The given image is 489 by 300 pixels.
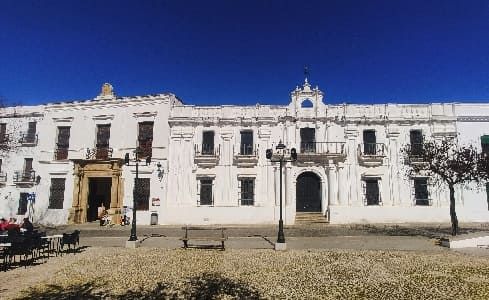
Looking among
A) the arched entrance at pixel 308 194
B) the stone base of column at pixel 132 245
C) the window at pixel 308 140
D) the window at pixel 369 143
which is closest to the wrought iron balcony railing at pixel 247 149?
the window at pixel 308 140

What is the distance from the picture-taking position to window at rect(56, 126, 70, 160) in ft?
79.4

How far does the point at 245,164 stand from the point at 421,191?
11267 mm

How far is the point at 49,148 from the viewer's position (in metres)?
24.4

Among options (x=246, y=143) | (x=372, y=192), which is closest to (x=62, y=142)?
(x=246, y=143)

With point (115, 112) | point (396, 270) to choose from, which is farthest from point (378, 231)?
point (115, 112)

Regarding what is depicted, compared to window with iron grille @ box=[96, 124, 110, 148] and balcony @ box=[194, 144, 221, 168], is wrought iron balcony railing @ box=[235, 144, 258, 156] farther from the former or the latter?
window with iron grille @ box=[96, 124, 110, 148]

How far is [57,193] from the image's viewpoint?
2364cm

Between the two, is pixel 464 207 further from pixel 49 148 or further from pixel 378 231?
pixel 49 148

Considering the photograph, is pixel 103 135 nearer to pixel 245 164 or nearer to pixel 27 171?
pixel 27 171

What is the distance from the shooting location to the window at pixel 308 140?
22.8 meters

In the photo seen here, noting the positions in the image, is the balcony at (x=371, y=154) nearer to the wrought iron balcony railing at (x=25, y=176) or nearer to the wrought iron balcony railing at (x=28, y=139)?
the wrought iron balcony railing at (x=25, y=176)

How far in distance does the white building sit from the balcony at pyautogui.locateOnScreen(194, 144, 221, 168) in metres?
0.07

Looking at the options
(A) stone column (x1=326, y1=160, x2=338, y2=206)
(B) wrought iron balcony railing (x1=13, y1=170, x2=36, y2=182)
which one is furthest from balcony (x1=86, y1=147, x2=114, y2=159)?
(A) stone column (x1=326, y1=160, x2=338, y2=206)

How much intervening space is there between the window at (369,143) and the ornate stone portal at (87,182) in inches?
634
